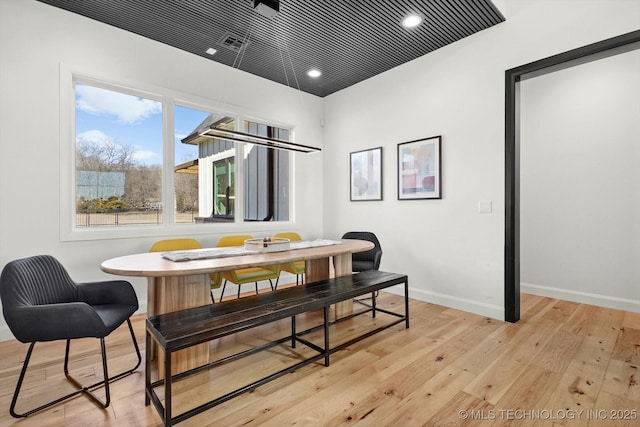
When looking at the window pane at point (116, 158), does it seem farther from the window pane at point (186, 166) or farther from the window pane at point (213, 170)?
the window pane at point (213, 170)

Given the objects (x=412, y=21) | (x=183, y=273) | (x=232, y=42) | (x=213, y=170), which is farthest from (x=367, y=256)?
(x=232, y=42)

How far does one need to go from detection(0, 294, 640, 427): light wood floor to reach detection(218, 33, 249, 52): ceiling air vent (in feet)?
10.1

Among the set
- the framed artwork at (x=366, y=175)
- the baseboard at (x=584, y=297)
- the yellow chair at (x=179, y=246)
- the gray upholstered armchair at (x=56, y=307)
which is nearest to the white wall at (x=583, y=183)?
the baseboard at (x=584, y=297)

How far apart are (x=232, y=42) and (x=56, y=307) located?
3057 millimetres

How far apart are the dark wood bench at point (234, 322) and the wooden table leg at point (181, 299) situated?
0.37 ft

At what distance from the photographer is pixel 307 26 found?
10.8ft

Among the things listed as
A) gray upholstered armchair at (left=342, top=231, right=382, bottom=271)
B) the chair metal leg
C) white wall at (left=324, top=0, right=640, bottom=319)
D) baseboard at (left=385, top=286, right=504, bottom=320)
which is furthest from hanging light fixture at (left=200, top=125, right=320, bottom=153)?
baseboard at (left=385, top=286, right=504, bottom=320)

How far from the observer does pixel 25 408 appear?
Answer: 1836mm

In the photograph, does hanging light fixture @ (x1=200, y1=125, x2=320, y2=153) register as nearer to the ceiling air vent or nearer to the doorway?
the ceiling air vent

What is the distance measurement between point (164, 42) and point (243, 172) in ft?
5.68

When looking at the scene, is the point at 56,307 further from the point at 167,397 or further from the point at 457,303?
the point at 457,303

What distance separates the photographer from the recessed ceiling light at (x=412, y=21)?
3.13 meters

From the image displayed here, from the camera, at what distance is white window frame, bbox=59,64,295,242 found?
3.04 m

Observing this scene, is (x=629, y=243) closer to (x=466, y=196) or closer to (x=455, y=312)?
(x=466, y=196)
